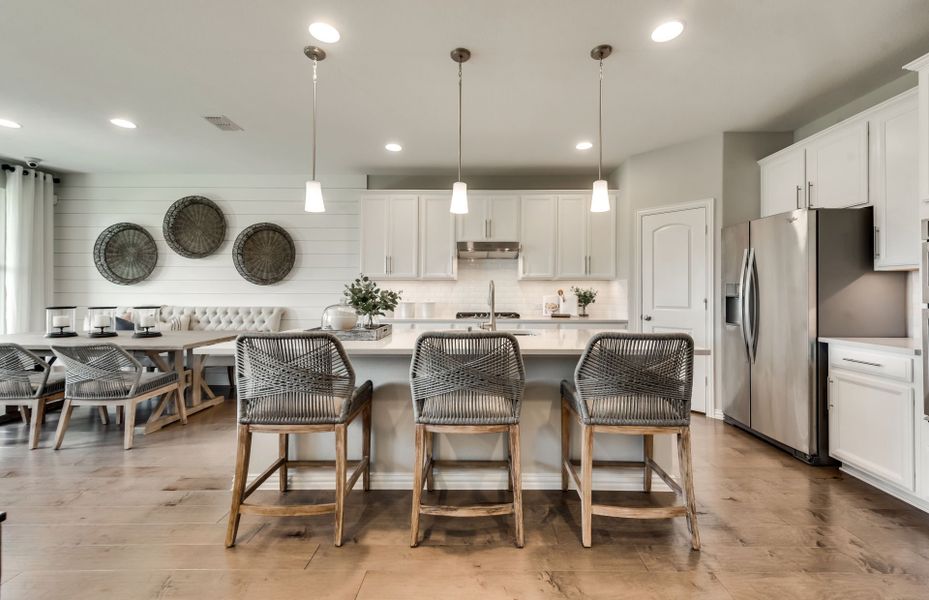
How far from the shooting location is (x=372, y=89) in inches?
119

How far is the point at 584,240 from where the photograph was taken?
4.88 meters

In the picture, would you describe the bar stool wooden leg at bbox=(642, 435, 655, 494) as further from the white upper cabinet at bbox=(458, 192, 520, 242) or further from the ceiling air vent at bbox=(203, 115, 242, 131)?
the ceiling air vent at bbox=(203, 115, 242, 131)

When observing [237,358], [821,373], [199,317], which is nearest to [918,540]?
[821,373]

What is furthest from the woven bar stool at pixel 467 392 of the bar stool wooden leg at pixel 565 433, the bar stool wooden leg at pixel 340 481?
the bar stool wooden leg at pixel 565 433

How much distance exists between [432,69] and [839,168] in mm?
2940

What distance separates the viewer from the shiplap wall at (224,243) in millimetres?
5195

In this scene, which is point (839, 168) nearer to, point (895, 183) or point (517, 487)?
point (895, 183)

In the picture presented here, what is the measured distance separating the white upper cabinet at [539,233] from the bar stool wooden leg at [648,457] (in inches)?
109

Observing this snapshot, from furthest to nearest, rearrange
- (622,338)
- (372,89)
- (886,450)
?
(372,89), (886,450), (622,338)

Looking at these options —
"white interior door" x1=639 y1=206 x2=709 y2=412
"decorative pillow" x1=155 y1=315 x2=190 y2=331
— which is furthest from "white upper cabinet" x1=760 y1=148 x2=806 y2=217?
"decorative pillow" x1=155 y1=315 x2=190 y2=331

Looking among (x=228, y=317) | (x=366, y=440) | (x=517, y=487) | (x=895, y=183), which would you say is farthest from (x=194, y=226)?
(x=895, y=183)

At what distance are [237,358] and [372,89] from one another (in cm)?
214

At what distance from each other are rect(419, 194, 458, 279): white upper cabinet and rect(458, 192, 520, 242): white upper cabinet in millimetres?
166

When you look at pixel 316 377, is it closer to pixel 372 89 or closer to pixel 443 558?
pixel 443 558
